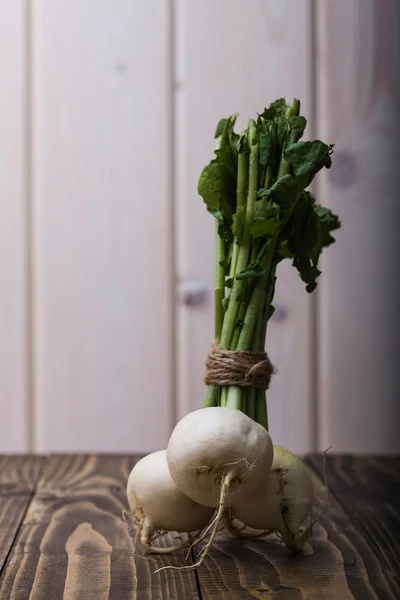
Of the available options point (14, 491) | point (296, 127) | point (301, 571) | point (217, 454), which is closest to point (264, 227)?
point (296, 127)

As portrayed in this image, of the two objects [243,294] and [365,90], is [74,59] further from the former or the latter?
[243,294]

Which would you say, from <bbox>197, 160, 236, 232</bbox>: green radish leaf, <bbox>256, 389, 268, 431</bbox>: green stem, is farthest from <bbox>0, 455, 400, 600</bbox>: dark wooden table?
<bbox>197, 160, 236, 232</bbox>: green radish leaf

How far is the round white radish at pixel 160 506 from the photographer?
0.77 m

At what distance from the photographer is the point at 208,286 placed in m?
1.32

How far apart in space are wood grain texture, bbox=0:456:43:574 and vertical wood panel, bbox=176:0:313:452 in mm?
307

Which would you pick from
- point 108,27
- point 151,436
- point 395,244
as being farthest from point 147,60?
point 151,436

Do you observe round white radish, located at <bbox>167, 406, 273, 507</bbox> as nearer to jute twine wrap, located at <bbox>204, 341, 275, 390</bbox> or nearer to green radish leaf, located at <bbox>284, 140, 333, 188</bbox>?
jute twine wrap, located at <bbox>204, 341, 275, 390</bbox>

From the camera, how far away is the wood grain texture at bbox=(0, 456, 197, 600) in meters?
0.67

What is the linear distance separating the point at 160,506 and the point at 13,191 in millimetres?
729

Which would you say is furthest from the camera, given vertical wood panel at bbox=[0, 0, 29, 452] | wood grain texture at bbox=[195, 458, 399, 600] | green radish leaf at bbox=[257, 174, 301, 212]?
vertical wood panel at bbox=[0, 0, 29, 452]

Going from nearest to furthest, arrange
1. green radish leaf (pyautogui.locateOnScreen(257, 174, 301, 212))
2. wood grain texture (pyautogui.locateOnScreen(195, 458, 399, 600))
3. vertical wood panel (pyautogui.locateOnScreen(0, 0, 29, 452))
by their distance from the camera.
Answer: wood grain texture (pyautogui.locateOnScreen(195, 458, 399, 600)) < green radish leaf (pyautogui.locateOnScreen(257, 174, 301, 212)) < vertical wood panel (pyautogui.locateOnScreen(0, 0, 29, 452))

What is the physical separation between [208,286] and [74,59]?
0.45 meters

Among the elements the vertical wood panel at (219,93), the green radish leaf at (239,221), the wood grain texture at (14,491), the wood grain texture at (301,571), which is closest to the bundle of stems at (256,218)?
the green radish leaf at (239,221)

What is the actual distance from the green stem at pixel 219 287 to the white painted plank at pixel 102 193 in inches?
19.3
